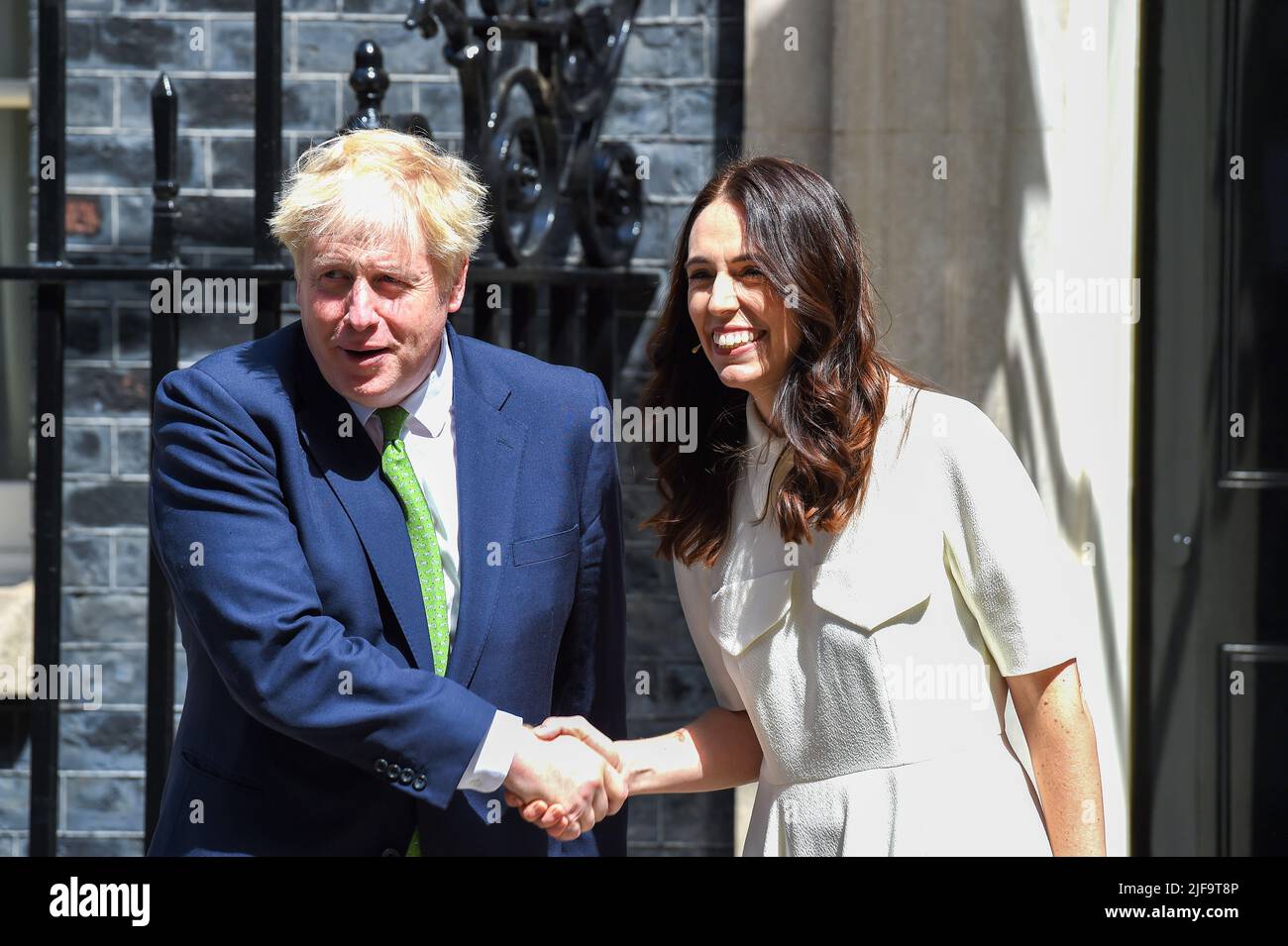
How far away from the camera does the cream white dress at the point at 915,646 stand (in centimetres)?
223

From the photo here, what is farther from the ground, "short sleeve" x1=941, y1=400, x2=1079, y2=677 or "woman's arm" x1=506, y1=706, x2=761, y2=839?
"short sleeve" x1=941, y1=400, x2=1079, y2=677

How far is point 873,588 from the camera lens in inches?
88.9

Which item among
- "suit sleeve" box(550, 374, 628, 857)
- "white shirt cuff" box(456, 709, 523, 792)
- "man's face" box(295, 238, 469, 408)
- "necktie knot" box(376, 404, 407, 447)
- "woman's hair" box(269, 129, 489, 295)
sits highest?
"woman's hair" box(269, 129, 489, 295)

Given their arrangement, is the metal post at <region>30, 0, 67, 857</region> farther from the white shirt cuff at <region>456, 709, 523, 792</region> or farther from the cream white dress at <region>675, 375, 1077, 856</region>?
the cream white dress at <region>675, 375, 1077, 856</region>

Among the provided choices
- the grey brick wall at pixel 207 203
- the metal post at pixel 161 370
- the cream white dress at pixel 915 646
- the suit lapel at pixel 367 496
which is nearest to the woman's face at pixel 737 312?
the cream white dress at pixel 915 646

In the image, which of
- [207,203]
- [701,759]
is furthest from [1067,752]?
[207,203]

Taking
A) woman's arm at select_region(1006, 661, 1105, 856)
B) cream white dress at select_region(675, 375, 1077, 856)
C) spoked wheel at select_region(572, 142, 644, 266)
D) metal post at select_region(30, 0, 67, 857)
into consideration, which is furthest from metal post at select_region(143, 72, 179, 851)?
woman's arm at select_region(1006, 661, 1105, 856)

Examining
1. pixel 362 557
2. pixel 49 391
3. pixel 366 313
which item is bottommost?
pixel 362 557

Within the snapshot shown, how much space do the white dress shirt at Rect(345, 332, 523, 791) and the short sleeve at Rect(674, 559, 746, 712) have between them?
37 cm

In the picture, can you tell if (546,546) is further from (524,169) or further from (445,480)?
(524,169)

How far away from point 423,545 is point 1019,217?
227 centimetres

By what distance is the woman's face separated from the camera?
7.50 feet

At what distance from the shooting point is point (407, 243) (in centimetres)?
224
